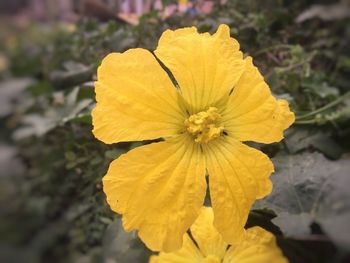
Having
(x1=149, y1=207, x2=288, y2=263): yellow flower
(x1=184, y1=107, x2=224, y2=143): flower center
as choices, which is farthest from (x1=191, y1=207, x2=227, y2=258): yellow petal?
(x1=184, y1=107, x2=224, y2=143): flower center

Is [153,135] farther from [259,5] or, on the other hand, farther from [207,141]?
[259,5]

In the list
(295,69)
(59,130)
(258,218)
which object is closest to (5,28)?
(59,130)

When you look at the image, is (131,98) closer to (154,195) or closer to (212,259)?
(154,195)

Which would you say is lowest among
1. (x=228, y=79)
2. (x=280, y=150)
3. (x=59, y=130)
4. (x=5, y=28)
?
(x=5, y=28)

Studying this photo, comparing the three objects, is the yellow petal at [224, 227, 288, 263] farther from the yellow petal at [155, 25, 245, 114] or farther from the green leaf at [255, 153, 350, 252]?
the yellow petal at [155, 25, 245, 114]

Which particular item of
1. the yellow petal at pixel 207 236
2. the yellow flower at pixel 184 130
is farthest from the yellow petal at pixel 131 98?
the yellow petal at pixel 207 236

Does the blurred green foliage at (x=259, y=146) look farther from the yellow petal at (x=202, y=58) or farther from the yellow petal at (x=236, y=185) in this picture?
the yellow petal at (x=202, y=58)
